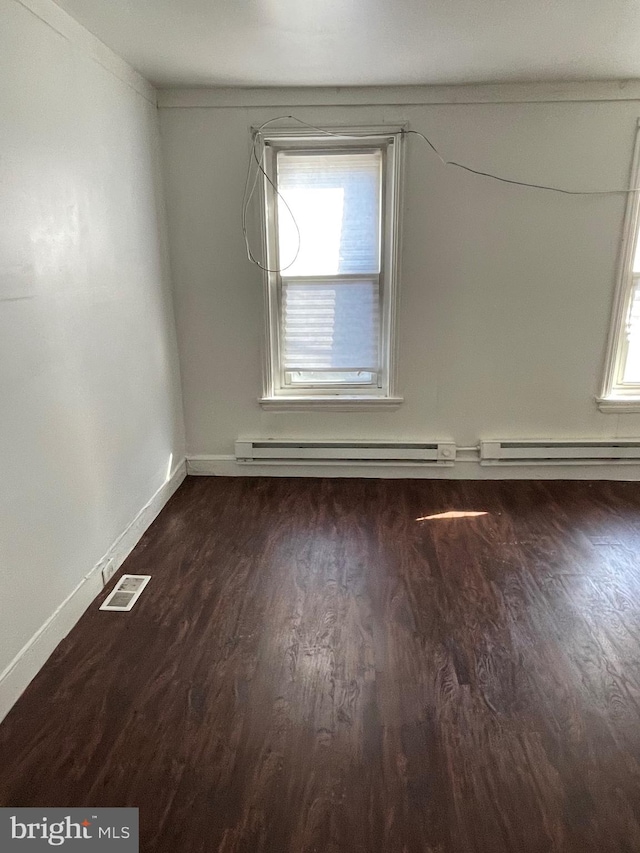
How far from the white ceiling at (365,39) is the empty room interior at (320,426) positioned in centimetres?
2

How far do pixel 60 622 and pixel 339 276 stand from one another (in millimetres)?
2411

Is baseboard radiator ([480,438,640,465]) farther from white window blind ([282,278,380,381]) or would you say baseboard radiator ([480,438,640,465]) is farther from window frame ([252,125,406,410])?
white window blind ([282,278,380,381])

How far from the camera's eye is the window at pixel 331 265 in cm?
329

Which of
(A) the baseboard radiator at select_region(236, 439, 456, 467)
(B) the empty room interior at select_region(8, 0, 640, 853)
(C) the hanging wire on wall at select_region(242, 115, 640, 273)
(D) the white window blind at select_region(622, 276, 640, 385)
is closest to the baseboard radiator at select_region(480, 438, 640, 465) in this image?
(B) the empty room interior at select_region(8, 0, 640, 853)

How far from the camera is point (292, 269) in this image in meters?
3.47

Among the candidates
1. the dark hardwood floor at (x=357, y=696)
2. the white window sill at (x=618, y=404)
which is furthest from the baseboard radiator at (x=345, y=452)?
the white window sill at (x=618, y=404)

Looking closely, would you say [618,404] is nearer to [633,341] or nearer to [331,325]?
[633,341]

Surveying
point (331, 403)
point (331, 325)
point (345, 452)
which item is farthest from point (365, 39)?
point (345, 452)

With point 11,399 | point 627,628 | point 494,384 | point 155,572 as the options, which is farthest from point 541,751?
point 494,384

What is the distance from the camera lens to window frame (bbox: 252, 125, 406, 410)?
10.6ft

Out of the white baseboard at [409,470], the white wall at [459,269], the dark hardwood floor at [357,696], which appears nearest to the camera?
the dark hardwood floor at [357,696]

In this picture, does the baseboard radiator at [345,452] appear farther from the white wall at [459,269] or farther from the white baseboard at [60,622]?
the white baseboard at [60,622]

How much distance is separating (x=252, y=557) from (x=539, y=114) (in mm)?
2910

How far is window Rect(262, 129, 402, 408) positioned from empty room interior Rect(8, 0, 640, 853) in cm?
2
